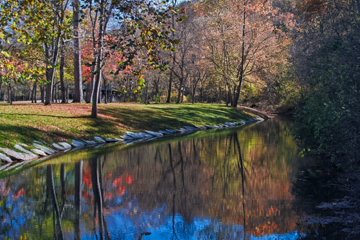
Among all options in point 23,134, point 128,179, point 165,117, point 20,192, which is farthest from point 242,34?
point 20,192

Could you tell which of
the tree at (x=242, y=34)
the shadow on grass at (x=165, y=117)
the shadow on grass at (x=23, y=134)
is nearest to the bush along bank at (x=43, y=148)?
the shadow on grass at (x=23, y=134)

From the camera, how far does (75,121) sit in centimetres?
1997

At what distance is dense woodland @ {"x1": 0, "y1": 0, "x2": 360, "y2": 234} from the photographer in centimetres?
746

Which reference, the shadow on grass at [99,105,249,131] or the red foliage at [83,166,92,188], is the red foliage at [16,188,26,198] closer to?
the red foliage at [83,166,92,188]

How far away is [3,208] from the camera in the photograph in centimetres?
721

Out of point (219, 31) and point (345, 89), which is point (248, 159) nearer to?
point (345, 89)

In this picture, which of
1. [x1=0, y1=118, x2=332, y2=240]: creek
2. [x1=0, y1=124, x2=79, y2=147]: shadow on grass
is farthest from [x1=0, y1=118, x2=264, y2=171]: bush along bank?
[x1=0, y1=118, x2=332, y2=240]: creek

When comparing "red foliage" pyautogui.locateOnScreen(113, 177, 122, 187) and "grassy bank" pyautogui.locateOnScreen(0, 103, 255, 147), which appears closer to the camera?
"red foliage" pyautogui.locateOnScreen(113, 177, 122, 187)

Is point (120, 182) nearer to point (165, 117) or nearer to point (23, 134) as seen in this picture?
point (23, 134)

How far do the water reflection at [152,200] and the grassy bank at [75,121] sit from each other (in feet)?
14.4

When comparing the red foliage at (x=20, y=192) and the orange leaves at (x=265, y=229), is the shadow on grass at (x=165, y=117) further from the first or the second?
the orange leaves at (x=265, y=229)

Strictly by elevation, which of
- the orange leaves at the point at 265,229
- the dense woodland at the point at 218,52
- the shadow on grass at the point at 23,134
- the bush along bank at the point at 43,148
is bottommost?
the bush along bank at the point at 43,148

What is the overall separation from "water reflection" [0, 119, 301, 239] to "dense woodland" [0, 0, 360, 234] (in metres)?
1.50

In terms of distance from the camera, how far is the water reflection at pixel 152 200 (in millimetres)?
6000
